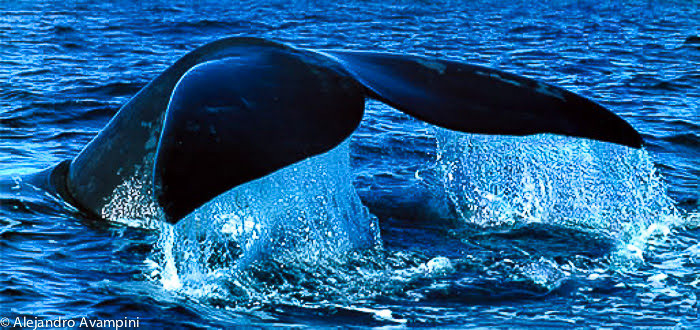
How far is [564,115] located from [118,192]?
261cm

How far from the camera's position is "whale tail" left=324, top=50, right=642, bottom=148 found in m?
5.14

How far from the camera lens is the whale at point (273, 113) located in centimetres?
404

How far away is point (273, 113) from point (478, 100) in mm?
1250

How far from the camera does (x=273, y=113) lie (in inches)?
180

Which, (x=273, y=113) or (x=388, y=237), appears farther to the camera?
(x=388, y=237)

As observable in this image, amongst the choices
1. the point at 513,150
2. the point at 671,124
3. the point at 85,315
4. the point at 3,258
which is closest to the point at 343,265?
the point at 85,315

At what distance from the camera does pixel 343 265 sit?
589cm

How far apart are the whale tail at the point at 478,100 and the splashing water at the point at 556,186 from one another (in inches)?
57.7

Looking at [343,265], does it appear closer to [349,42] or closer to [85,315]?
[85,315]

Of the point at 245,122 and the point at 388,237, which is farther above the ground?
the point at 245,122

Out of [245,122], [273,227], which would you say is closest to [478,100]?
[245,122]

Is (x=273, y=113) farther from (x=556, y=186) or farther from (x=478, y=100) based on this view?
(x=556, y=186)

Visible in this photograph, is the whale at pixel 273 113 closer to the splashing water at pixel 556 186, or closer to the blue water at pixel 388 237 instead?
the blue water at pixel 388 237

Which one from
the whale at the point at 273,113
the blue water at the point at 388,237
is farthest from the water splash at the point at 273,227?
the whale at the point at 273,113
